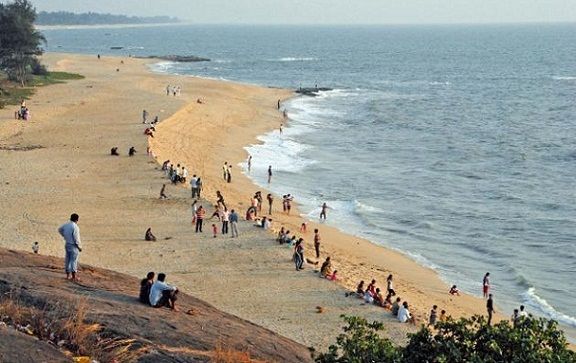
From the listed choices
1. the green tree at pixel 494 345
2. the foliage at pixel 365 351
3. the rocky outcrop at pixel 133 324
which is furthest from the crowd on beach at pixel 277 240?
the green tree at pixel 494 345

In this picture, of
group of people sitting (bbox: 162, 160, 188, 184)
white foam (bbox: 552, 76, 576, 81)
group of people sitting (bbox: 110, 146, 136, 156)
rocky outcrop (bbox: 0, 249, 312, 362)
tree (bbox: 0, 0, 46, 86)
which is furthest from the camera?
white foam (bbox: 552, 76, 576, 81)

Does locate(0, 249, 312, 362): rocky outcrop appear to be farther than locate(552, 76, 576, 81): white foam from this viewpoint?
No

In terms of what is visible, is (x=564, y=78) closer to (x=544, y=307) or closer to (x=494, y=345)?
(x=544, y=307)

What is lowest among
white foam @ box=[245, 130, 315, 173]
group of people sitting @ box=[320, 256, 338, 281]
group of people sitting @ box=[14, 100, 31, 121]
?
white foam @ box=[245, 130, 315, 173]

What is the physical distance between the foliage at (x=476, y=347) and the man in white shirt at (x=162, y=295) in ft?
13.5

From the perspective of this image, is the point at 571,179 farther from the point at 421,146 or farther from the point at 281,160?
the point at 281,160

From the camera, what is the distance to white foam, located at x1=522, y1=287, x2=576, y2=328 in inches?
914

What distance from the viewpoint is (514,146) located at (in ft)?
177

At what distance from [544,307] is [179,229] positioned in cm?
1291

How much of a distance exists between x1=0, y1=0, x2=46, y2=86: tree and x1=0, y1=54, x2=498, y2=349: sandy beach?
678 inches

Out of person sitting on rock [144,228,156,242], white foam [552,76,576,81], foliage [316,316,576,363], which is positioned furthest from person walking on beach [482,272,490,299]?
white foam [552,76,576,81]

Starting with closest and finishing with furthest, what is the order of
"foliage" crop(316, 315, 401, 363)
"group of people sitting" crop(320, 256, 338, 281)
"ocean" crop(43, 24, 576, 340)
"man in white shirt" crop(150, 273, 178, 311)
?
"foliage" crop(316, 315, 401, 363)
"man in white shirt" crop(150, 273, 178, 311)
"group of people sitting" crop(320, 256, 338, 281)
"ocean" crop(43, 24, 576, 340)

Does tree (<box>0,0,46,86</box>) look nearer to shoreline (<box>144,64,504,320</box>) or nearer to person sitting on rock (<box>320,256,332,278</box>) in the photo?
shoreline (<box>144,64,504,320</box>)

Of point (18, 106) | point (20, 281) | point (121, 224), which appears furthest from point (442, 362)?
point (18, 106)
